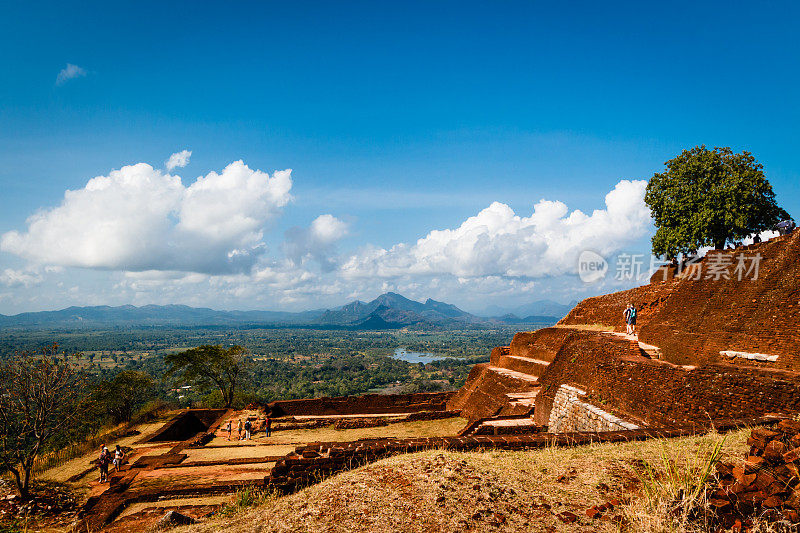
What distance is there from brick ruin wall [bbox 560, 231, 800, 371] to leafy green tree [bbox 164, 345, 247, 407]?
27.4 metres

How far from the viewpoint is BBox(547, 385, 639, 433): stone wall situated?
380 inches

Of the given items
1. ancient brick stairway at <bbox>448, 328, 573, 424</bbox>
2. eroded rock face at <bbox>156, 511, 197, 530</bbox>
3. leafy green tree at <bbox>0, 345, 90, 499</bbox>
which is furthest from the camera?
ancient brick stairway at <bbox>448, 328, 573, 424</bbox>

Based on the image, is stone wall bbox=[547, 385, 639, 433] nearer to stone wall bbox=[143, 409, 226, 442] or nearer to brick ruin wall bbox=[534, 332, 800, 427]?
brick ruin wall bbox=[534, 332, 800, 427]

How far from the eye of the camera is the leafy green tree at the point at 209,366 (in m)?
28.6

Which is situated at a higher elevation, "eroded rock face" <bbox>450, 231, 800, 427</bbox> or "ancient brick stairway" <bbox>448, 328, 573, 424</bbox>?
"eroded rock face" <bbox>450, 231, 800, 427</bbox>

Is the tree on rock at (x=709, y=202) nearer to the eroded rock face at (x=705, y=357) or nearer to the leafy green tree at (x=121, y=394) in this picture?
the eroded rock face at (x=705, y=357)

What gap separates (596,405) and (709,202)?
13.2m

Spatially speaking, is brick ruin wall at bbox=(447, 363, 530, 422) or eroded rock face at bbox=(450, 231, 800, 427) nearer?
eroded rock face at bbox=(450, 231, 800, 427)

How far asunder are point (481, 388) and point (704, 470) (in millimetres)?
16840

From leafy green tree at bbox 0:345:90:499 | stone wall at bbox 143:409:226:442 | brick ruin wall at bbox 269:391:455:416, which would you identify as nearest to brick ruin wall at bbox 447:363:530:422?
brick ruin wall at bbox 269:391:455:416

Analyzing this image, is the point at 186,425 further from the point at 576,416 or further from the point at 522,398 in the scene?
the point at 576,416

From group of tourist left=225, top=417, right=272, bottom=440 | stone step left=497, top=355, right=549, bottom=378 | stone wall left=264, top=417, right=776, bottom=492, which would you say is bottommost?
group of tourist left=225, top=417, right=272, bottom=440

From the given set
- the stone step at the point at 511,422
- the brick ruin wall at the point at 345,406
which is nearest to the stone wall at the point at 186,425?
the brick ruin wall at the point at 345,406

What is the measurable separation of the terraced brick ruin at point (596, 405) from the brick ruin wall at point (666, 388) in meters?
0.03
